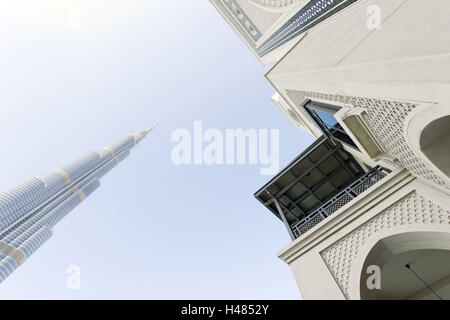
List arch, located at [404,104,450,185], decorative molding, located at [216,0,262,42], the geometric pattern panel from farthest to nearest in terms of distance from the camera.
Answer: decorative molding, located at [216,0,262,42], the geometric pattern panel, arch, located at [404,104,450,185]

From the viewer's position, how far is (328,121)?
7527 millimetres

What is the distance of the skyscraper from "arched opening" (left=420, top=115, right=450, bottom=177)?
75619mm

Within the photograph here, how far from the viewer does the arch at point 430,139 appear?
3.30m

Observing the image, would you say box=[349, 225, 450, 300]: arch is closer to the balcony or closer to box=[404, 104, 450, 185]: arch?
box=[404, 104, 450, 185]: arch

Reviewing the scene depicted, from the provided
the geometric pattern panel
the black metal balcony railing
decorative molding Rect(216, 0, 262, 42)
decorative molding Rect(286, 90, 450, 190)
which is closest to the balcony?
the black metal balcony railing

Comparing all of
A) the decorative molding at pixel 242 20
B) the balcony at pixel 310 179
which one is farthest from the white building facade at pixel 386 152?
the decorative molding at pixel 242 20

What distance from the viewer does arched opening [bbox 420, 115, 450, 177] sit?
350 centimetres

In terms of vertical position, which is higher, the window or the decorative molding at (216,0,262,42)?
the decorative molding at (216,0,262,42)

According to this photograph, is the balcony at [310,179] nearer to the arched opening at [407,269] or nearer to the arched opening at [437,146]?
the arched opening at [407,269]

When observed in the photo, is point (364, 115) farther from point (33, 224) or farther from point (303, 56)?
point (33, 224)

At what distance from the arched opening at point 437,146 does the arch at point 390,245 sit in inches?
44.4

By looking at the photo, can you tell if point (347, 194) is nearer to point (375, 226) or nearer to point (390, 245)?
point (375, 226)

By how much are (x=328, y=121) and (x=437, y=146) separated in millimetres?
3985

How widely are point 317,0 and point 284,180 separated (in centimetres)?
841
